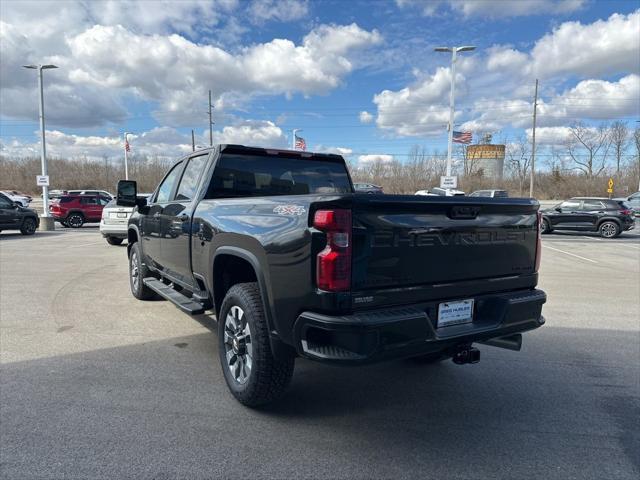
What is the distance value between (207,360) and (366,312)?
7.48ft

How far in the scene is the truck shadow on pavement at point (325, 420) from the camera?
270 cm

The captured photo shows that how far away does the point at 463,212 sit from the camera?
3.04 m

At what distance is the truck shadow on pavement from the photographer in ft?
8.86

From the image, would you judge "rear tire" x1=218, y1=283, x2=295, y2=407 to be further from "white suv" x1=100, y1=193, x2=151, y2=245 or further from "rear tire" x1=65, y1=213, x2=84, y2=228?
"rear tire" x1=65, y1=213, x2=84, y2=228

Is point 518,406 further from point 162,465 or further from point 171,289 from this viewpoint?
point 171,289

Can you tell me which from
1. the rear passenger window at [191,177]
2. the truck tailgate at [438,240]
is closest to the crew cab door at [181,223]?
the rear passenger window at [191,177]

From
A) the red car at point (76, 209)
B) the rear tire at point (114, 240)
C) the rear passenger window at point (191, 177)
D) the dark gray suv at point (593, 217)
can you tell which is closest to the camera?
the rear passenger window at point (191, 177)

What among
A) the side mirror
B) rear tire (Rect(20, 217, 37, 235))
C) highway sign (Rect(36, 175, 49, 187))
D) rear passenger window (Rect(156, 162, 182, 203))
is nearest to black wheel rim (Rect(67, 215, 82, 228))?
highway sign (Rect(36, 175, 49, 187))

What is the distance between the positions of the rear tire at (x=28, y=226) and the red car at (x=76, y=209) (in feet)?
13.4

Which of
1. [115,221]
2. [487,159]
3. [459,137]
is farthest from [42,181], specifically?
[487,159]

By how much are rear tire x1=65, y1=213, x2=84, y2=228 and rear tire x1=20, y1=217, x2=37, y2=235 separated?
4.14 meters

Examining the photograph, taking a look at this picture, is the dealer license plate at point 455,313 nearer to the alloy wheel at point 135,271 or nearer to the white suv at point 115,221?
the alloy wheel at point 135,271

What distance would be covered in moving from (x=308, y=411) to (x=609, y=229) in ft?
65.3

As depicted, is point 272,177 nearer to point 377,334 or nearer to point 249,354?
point 249,354
